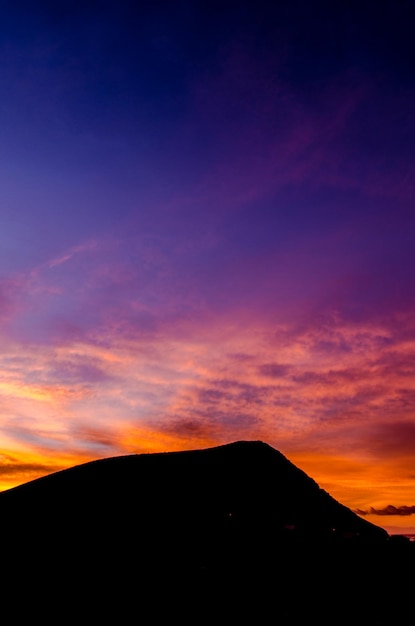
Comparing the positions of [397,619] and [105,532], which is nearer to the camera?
[397,619]

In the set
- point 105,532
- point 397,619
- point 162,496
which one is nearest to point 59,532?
point 105,532

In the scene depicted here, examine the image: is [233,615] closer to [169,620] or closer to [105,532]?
[169,620]

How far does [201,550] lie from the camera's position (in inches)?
1042

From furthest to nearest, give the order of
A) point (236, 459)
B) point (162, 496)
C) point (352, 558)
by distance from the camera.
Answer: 1. point (236, 459)
2. point (162, 496)
3. point (352, 558)

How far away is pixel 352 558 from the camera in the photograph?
2625cm

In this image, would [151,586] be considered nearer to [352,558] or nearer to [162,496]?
[162,496]

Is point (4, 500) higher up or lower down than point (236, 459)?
lower down

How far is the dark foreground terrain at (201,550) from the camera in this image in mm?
23453

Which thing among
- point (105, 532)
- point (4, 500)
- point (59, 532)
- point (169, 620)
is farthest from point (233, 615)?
point (4, 500)

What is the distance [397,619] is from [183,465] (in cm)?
1547

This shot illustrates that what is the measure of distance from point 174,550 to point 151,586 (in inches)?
93.2

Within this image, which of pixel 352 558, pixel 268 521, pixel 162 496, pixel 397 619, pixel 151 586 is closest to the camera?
pixel 397 619

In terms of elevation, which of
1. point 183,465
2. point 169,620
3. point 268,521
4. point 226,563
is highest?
point 183,465

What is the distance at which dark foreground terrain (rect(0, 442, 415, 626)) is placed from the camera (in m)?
23.5
